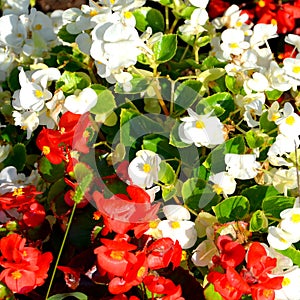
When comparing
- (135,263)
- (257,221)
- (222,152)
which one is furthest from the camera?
(222,152)

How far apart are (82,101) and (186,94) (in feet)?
0.73

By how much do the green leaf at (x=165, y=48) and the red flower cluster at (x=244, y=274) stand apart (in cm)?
47

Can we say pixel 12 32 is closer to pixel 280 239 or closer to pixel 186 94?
pixel 186 94

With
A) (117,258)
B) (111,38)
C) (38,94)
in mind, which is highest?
(111,38)

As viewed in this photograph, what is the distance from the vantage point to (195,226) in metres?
1.29

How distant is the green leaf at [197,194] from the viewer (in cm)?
130

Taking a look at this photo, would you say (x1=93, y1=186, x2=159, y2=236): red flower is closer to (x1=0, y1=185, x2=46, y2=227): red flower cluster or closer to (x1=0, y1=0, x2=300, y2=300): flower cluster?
(x1=0, y1=0, x2=300, y2=300): flower cluster

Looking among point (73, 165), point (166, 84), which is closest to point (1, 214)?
point (73, 165)

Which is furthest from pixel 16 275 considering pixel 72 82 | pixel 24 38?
pixel 24 38

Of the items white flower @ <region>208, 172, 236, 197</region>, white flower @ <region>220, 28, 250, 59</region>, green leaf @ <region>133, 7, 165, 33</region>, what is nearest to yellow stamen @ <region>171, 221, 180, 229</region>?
white flower @ <region>208, 172, 236, 197</region>

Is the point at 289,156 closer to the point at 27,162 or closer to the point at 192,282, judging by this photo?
the point at 192,282

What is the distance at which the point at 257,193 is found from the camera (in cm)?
134

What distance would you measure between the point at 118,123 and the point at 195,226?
0.31 m

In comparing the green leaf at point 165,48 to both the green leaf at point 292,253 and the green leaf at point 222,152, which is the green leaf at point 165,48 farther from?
the green leaf at point 292,253
